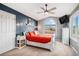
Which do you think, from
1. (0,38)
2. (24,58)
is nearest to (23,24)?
(0,38)

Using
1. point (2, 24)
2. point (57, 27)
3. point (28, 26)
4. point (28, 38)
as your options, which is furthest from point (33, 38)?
point (57, 27)

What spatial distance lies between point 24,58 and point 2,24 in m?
1.42

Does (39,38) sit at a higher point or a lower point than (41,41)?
higher

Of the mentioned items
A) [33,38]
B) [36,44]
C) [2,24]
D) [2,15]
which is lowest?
[36,44]

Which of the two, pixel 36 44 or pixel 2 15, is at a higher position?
pixel 2 15

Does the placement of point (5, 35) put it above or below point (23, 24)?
below

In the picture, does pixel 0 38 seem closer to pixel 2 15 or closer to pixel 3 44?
pixel 3 44

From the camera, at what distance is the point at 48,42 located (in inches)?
131

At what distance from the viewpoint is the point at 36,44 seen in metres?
3.64

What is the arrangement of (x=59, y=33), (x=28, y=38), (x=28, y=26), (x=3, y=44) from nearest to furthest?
(x=3, y=44) < (x=28, y=38) < (x=28, y=26) < (x=59, y=33)

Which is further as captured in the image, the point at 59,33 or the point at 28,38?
the point at 59,33

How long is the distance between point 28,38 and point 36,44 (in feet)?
1.73

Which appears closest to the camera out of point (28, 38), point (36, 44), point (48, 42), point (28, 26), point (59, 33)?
point (48, 42)

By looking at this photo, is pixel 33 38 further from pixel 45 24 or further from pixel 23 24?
pixel 45 24
